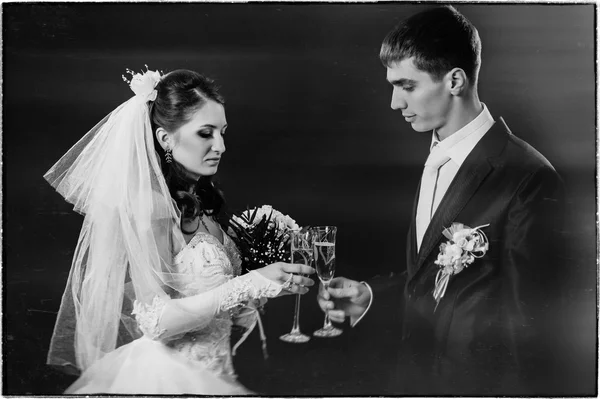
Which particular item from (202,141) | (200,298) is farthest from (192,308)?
(202,141)

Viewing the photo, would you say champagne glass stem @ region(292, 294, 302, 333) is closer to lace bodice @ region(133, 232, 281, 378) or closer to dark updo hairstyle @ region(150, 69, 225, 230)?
lace bodice @ region(133, 232, 281, 378)

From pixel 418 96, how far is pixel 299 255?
0.85m

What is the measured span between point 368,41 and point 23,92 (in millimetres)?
1523

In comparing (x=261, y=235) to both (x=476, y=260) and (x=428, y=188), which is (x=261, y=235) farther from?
(x=476, y=260)

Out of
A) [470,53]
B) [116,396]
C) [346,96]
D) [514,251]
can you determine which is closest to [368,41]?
[346,96]

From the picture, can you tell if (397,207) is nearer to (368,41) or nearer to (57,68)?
(368,41)

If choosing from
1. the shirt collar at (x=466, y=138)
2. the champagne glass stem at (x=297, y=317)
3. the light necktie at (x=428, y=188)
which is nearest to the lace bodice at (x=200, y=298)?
the champagne glass stem at (x=297, y=317)

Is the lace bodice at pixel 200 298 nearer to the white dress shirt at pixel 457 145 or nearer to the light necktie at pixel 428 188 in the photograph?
the light necktie at pixel 428 188

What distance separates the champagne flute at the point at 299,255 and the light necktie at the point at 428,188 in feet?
1.58

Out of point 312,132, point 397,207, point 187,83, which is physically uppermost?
point 187,83

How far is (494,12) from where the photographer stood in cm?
284

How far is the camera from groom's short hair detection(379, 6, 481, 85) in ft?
9.02

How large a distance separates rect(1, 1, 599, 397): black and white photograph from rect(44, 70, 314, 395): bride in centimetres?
1

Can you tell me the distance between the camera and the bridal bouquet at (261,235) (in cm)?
275
